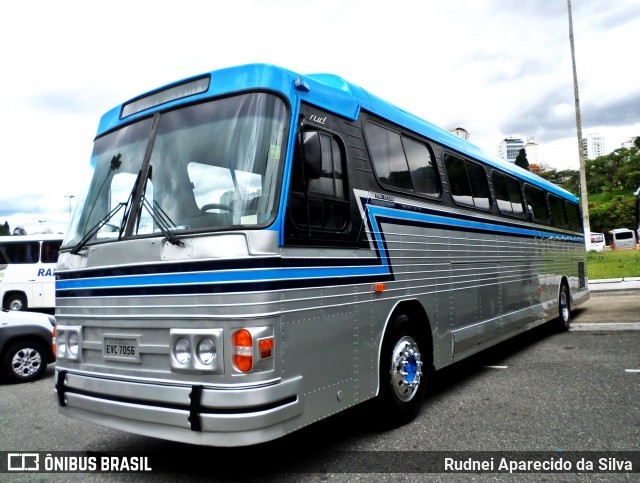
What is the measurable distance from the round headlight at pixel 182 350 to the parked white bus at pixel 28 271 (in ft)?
58.3

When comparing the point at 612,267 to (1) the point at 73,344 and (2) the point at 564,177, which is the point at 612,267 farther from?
(2) the point at 564,177

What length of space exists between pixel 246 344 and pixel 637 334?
847 cm

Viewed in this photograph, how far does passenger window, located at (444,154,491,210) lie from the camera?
21.0ft

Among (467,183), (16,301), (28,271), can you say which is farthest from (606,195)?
(467,183)

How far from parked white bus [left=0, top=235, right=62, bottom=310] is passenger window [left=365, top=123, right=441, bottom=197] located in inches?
670

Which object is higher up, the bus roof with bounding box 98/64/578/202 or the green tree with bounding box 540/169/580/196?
the green tree with bounding box 540/169/580/196

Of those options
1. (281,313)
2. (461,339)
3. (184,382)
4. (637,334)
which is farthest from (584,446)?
(637,334)

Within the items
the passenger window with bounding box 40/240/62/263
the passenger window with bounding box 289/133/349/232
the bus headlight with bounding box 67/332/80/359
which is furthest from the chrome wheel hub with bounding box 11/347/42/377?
the passenger window with bounding box 40/240/62/263

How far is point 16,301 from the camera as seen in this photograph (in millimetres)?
19188

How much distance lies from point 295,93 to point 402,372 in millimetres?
2783

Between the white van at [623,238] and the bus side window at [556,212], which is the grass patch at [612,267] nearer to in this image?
the bus side window at [556,212]

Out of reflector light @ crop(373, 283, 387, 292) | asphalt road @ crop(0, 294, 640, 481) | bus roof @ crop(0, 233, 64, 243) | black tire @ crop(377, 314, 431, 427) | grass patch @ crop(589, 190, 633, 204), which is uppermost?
grass patch @ crop(589, 190, 633, 204)

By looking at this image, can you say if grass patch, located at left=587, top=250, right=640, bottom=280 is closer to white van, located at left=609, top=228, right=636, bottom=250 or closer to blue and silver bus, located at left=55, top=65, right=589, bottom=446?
blue and silver bus, located at left=55, top=65, right=589, bottom=446

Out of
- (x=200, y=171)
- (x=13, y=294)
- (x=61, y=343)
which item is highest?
(x=200, y=171)
